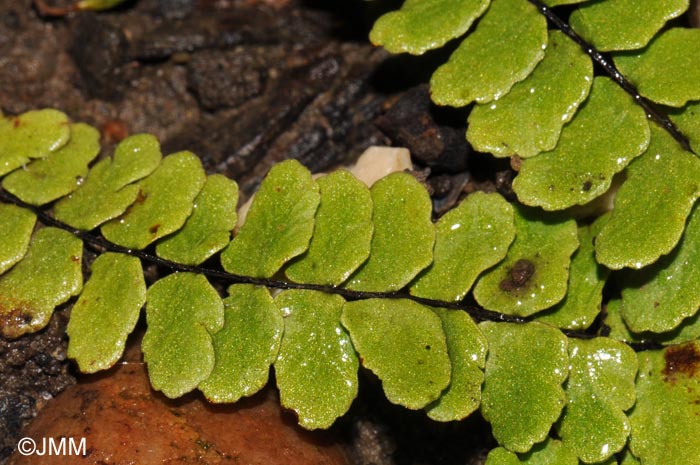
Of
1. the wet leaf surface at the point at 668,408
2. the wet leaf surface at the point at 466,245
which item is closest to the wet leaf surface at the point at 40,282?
the wet leaf surface at the point at 466,245

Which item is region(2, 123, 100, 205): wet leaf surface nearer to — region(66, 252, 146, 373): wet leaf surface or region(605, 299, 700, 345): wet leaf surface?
region(66, 252, 146, 373): wet leaf surface

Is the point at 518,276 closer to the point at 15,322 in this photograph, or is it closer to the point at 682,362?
the point at 682,362

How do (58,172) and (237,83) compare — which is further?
(237,83)

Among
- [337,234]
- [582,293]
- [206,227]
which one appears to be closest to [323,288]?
[337,234]

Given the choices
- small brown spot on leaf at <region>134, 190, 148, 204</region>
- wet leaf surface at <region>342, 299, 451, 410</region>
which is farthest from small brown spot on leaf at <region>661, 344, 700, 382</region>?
small brown spot on leaf at <region>134, 190, 148, 204</region>

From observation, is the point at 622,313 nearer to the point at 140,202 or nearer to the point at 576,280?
the point at 576,280

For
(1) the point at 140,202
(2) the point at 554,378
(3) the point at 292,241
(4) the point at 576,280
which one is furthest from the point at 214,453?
(4) the point at 576,280
